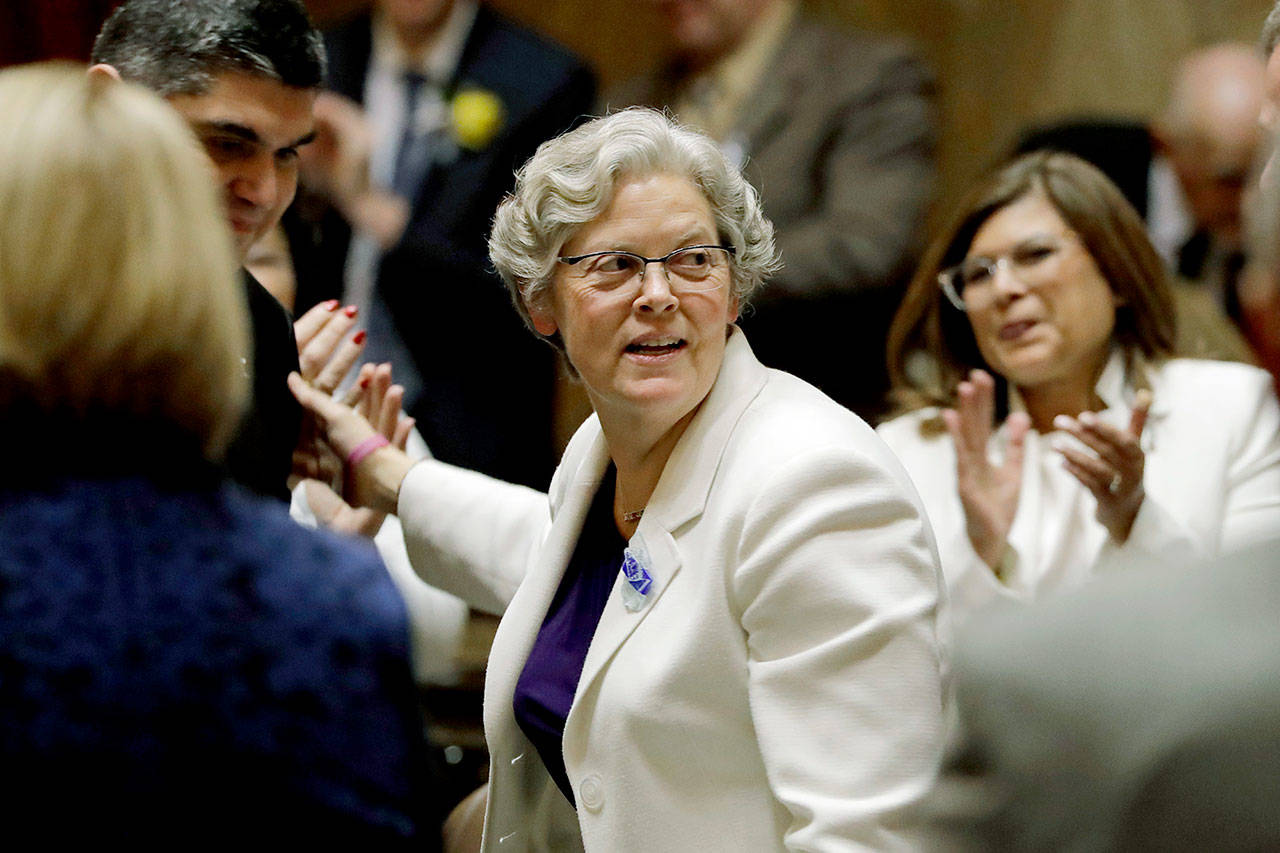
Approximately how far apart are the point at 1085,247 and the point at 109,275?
2.34 metres

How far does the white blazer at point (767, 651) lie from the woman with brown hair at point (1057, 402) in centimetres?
79

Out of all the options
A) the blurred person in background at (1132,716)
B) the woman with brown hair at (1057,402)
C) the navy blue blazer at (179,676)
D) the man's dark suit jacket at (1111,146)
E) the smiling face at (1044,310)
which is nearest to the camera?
the blurred person in background at (1132,716)

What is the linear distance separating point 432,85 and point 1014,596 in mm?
2181

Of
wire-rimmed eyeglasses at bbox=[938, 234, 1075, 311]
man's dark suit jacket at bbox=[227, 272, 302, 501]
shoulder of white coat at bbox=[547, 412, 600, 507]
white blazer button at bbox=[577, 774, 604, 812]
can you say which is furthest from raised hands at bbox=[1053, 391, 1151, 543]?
man's dark suit jacket at bbox=[227, 272, 302, 501]

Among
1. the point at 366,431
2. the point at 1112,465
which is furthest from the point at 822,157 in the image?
the point at 366,431

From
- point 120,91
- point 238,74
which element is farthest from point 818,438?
point 238,74

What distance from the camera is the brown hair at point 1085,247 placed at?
322 cm

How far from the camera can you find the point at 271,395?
2686 mm

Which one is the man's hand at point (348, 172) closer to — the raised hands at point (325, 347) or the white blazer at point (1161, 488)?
the raised hands at point (325, 347)

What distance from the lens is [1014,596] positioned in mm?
2908

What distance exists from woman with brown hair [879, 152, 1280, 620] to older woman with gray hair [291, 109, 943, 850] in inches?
30.4

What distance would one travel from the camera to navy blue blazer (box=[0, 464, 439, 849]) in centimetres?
132

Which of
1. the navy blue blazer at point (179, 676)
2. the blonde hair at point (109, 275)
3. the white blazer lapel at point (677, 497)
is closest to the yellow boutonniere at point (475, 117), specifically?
the white blazer lapel at point (677, 497)

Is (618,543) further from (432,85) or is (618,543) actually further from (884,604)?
(432,85)
